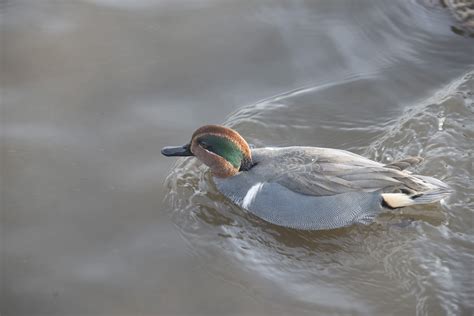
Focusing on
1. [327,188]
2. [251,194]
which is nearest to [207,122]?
[251,194]

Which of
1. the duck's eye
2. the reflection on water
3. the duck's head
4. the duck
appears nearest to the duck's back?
the duck

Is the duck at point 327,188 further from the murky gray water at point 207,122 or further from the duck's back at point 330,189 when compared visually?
the murky gray water at point 207,122

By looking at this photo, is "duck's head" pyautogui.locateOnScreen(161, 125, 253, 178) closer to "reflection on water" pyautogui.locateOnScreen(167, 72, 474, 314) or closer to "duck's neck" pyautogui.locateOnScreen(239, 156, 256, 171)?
"duck's neck" pyautogui.locateOnScreen(239, 156, 256, 171)

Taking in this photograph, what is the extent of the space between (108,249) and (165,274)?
450mm

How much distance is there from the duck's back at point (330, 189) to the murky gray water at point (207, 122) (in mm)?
152

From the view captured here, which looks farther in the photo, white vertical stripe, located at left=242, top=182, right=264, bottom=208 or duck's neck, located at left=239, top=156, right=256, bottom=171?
duck's neck, located at left=239, top=156, right=256, bottom=171

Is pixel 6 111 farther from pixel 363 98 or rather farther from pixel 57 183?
pixel 363 98

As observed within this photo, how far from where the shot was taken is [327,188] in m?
5.10

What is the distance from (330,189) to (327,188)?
0.02m

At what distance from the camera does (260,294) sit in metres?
4.60

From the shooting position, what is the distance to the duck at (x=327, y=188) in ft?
16.8

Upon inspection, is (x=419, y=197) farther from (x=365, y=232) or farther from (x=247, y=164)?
(x=247, y=164)

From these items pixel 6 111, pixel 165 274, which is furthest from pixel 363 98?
pixel 6 111

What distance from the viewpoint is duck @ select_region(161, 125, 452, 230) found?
511 cm
